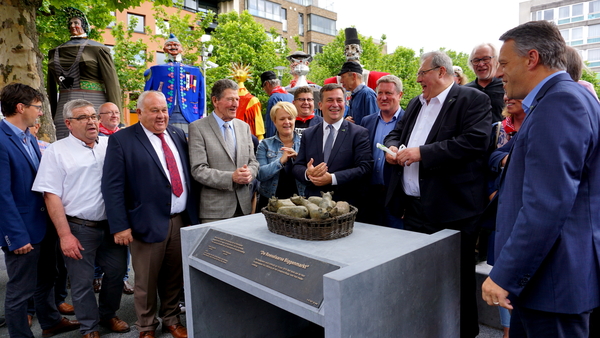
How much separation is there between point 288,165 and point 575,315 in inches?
109

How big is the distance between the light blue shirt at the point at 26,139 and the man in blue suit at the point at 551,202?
11.9 ft

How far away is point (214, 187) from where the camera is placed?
3709 mm

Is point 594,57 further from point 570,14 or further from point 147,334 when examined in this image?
point 147,334

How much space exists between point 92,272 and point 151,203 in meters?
0.84

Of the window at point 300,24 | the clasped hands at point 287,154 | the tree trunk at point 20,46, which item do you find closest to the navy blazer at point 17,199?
the tree trunk at point 20,46

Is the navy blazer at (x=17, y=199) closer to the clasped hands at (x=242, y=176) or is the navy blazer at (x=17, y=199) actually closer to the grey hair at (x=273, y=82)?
the clasped hands at (x=242, y=176)

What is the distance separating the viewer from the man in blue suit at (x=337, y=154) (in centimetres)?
357

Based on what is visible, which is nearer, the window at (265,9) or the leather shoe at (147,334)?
the leather shoe at (147,334)

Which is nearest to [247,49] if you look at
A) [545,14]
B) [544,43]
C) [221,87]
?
[221,87]

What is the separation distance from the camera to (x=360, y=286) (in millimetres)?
1860

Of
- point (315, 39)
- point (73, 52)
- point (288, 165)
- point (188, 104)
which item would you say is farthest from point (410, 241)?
point (315, 39)

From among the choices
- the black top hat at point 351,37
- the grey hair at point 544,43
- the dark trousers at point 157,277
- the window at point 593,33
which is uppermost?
the window at point 593,33

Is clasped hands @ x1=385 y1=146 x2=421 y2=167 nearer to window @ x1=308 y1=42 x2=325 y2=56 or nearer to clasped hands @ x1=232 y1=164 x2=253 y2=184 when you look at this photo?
clasped hands @ x1=232 y1=164 x2=253 y2=184

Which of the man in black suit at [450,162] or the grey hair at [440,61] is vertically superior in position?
the grey hair at [440,61]
